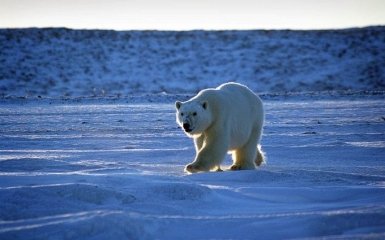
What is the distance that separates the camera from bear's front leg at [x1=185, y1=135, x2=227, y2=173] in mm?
4605

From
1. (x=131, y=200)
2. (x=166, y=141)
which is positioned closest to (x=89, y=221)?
(x=131, y=200)

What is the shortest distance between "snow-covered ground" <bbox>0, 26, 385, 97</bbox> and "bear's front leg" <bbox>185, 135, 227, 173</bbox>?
18264 millimetres

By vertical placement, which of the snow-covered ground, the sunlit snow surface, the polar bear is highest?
the snow-covered ground

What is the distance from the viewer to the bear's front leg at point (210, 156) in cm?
461

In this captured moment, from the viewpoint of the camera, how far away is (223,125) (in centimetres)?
479

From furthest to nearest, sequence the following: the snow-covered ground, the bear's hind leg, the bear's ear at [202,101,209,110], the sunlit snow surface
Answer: the snow-covered ground < the bear's hind leg < the bear's ear at [202,101,209,110] < the sunlit snow surface

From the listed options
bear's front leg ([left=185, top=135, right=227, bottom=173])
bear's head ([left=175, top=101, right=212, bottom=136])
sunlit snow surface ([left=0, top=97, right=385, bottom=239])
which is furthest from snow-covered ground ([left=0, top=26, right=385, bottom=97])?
bear's front leg ([left=185, top=135, right=227, bottom=173])

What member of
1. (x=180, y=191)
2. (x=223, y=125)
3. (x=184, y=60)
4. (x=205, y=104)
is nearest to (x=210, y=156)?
(x=223, y=125)

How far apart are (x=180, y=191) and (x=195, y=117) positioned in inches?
59.7

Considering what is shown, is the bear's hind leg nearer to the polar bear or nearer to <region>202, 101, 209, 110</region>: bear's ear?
the polar bear

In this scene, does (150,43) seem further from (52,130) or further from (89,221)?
(89,221)

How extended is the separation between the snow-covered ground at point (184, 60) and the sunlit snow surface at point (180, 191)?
17.0 metres

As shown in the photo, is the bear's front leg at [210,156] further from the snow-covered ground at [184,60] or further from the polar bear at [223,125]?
the snow-covered ground at [184,60]

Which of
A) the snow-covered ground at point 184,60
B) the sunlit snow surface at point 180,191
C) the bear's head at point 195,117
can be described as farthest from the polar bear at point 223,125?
the snow-covered ground at point 184,60
